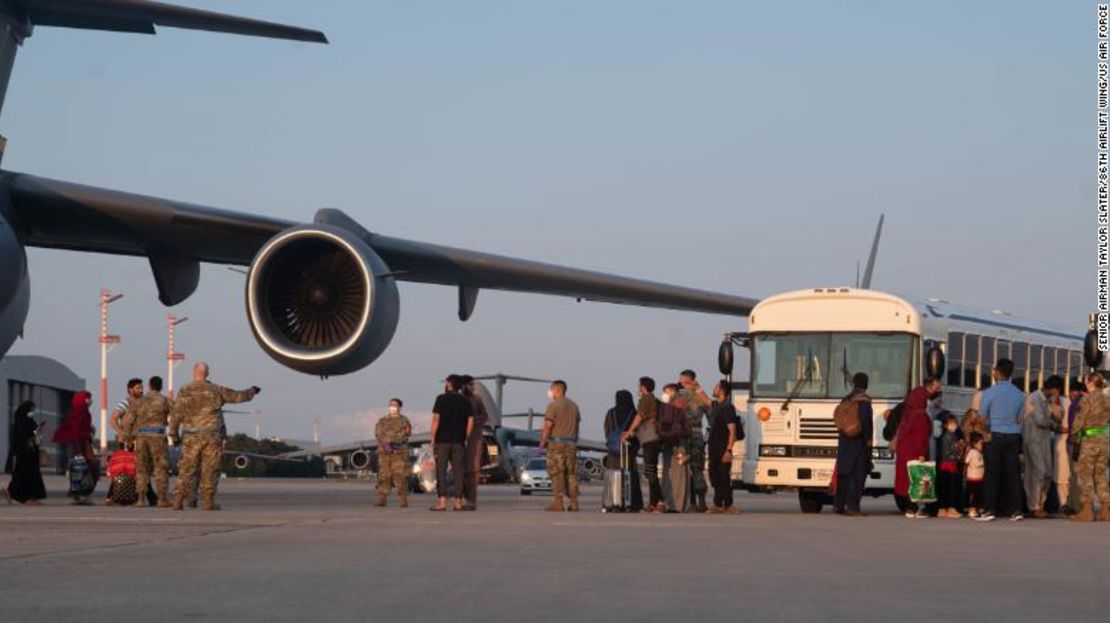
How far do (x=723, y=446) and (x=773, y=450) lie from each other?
56 cm

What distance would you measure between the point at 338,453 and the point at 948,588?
2646 inches

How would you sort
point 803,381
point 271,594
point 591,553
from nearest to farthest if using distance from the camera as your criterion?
point 271,594 < point 591,553 < point 803,381

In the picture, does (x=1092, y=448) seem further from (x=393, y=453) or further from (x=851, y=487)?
(x=393, y=453)

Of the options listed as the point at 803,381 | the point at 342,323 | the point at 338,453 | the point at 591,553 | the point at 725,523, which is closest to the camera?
the point at 591,553

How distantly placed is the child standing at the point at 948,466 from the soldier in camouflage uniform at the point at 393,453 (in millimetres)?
5969

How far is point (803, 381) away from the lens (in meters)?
21.6

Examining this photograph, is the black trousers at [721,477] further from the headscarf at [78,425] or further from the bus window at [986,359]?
the headscarf at [78,425]

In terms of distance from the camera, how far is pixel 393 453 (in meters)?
23.0

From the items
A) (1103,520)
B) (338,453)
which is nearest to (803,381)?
(1103,520)

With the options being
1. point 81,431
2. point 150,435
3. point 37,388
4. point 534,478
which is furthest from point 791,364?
point 37,388

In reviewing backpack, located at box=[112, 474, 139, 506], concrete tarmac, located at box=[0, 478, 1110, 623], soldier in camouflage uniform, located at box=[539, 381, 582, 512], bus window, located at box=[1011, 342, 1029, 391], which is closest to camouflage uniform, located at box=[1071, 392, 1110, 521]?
concrete tarmac, located at box=[0, 478, 1110, 623]

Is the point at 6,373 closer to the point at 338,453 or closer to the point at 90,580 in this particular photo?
the point at 338,453

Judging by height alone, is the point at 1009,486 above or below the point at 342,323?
below

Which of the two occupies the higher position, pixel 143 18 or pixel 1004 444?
pixel 143 18
